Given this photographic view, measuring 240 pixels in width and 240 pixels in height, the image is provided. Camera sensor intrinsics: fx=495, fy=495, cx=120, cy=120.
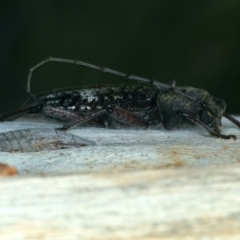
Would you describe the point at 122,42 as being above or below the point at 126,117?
above

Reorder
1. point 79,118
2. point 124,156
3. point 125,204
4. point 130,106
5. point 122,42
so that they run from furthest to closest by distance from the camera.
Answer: point 122,42 < point 130,106 < point 79,118 < point 124,156 < point 125,204

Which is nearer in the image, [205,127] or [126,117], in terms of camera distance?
[205,127]

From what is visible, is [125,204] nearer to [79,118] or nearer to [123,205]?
[123,205]

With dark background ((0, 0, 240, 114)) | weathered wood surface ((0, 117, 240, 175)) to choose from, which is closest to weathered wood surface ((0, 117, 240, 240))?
weathered wood surface ((0, 117, 240, 175))

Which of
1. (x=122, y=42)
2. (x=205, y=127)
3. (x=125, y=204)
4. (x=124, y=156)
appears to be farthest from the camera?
(x=122, y=42)

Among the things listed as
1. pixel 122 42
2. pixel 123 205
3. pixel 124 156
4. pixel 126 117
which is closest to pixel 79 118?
pixel 126 117

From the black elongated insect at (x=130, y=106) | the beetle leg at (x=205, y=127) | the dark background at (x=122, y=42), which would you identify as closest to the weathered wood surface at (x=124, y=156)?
the beetle leg at (x=205, y=127)
